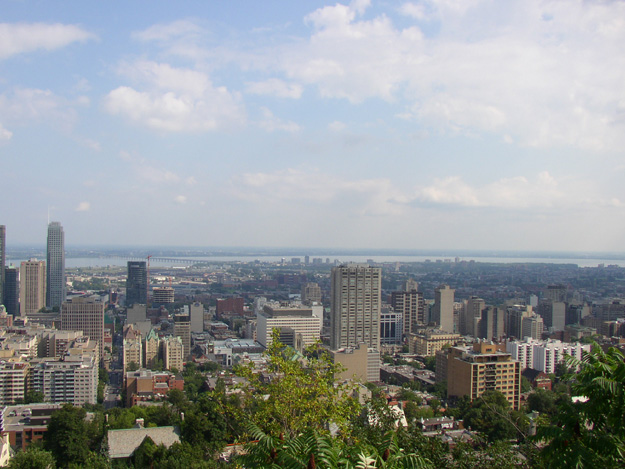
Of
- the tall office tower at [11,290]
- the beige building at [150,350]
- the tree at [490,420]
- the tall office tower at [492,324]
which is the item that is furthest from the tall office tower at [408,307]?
the tall office tower at [11,290]

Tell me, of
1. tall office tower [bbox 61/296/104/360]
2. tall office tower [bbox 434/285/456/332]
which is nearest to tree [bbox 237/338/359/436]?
tall office tower [bbox 61/296/104/360]

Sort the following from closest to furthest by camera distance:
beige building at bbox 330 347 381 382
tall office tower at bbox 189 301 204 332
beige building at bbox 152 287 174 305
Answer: beige building at bbox 330 347 381 382
tall office tower at bbox 189 301 204 332
beige building at bbox 152 287 174 305

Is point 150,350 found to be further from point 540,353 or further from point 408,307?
point 408,307

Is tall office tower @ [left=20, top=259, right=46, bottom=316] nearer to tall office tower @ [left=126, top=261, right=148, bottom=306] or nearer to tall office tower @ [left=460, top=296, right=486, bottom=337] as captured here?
tall office tower @ [left=126, top=261, right=148, bottom=306]

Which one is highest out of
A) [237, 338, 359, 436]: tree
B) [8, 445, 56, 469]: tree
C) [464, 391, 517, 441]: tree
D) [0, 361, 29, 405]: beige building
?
[237, 338, 359, 436]: tree

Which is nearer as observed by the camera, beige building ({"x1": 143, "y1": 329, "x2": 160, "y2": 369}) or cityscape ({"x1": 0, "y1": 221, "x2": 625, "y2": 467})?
cityscape ({"x1": 0, "y1": 221, "x2": 625, "y2": 467})

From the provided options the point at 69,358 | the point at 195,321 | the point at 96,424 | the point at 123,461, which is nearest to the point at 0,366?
the point at 69,358

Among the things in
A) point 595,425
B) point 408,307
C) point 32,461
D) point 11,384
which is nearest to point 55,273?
point 408,307
